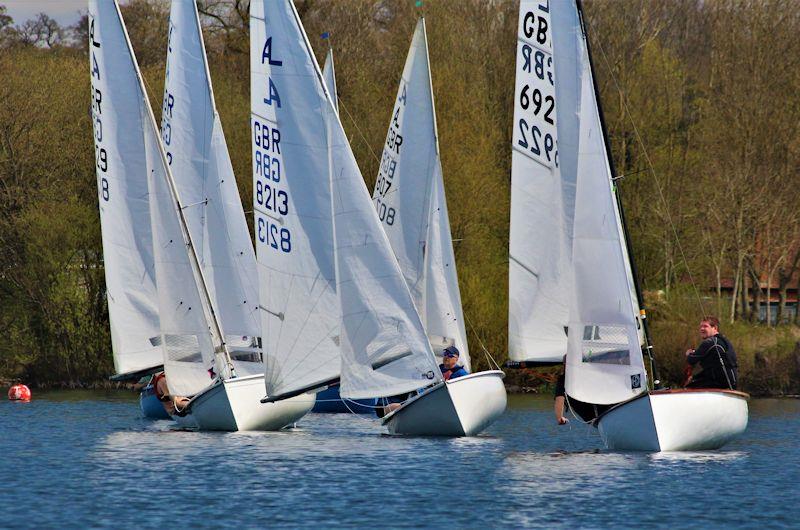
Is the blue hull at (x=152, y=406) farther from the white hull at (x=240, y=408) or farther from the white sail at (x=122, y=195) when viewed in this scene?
the white hull at (x=240, y=408)

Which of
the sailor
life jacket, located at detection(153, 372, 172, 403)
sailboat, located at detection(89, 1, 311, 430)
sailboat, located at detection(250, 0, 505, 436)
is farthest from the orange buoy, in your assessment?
the sailor

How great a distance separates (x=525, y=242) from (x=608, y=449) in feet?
14.0

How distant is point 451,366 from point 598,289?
3.96m

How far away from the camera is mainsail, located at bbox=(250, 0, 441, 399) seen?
936 inches

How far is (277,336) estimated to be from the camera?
80.2 feet

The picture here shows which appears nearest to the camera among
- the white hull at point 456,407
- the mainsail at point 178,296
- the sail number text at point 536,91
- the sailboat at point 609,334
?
the sailboat at point 609,334

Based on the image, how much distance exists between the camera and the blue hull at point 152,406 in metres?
31.5

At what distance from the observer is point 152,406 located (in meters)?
31.7

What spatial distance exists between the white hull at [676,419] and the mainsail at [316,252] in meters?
3.59

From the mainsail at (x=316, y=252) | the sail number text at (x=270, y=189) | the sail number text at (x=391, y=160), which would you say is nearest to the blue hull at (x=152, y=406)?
the sail number text at (x=391, y=160)

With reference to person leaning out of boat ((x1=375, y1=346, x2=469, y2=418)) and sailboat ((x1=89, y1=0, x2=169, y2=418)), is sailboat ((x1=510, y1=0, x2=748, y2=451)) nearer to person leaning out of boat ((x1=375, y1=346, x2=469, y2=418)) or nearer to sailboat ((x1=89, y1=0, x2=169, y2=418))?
person leaning out of boat ((x1=375, y1=346, x2=469, y2=418))

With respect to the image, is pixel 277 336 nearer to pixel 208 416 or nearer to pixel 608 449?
pixel 208 416

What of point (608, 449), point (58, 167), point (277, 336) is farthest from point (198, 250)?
point (58, 167)

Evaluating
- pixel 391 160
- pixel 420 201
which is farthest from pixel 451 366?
pixel 391 160
